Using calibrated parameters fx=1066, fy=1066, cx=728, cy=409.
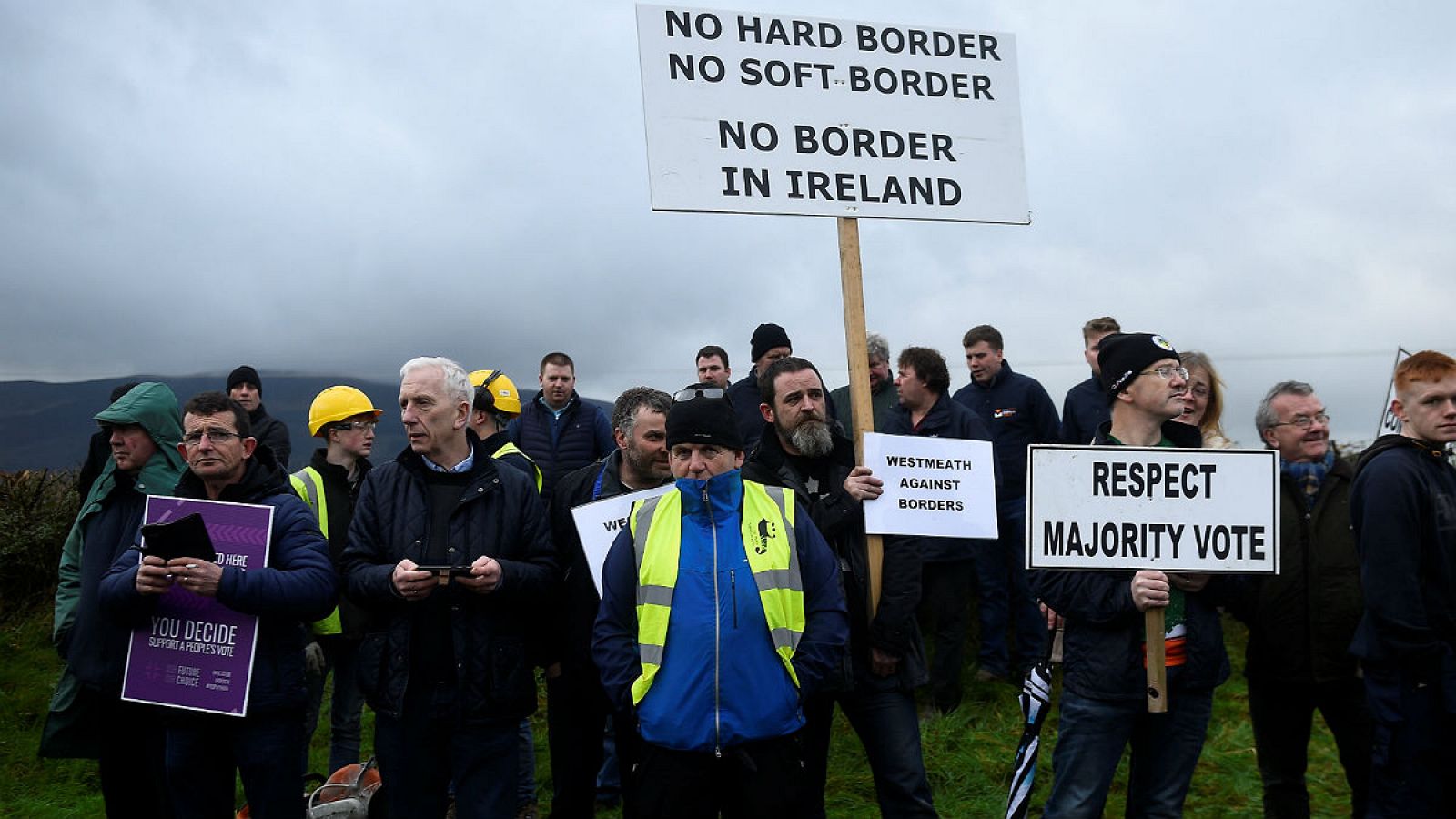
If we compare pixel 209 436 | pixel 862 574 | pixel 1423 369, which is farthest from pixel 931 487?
pixel 209 436

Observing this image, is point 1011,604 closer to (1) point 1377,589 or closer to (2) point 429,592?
(1) point 1377,589

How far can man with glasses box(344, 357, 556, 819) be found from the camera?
394cm

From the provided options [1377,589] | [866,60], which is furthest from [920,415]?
[1377,589]

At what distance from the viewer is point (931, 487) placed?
4.43m

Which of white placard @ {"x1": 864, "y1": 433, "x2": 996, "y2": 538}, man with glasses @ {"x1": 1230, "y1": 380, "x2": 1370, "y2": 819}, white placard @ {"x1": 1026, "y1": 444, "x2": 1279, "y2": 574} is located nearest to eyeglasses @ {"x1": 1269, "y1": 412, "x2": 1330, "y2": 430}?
man with glasses @ {"x1": 1230, "y1": 380, "x2": 1370, "y2": 819}

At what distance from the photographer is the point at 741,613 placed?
3.52 metres

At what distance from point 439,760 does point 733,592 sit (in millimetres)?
1456

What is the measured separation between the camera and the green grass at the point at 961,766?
6.04 meters

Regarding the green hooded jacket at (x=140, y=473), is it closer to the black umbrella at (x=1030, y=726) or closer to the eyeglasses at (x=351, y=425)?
the eyeglasses at (x=351, y=425)

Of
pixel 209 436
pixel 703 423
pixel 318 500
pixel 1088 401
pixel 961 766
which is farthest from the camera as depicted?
pixel 1088 401

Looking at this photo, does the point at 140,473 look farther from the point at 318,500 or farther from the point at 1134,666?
the point at 1134,666

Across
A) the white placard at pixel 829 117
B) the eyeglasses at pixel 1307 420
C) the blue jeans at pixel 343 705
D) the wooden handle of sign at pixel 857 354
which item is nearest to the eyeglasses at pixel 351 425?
the blue jeans at pixel 343 705

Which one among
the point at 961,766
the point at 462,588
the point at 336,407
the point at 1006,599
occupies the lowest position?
the point at 961,766

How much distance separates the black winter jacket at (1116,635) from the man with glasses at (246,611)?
285 centimetres
